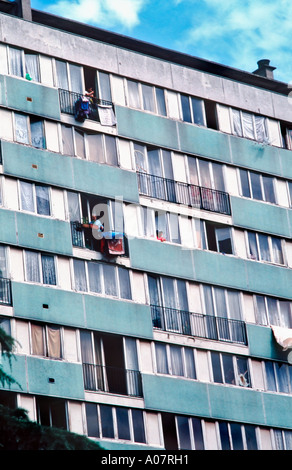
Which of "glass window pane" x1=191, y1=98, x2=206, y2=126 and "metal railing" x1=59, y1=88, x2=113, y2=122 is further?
"glass window pane" x1=191, y1=98, x2=206, y2=126

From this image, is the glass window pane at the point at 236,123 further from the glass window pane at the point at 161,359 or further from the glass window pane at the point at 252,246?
the glass window pane at the point at 161,359

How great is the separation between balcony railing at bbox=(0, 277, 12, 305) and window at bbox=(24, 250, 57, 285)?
898 millimetres

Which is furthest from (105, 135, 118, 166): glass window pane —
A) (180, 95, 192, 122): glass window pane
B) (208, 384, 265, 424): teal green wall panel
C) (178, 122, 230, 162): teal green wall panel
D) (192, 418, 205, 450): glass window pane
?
(192, 418, 205, 450): glass window pane

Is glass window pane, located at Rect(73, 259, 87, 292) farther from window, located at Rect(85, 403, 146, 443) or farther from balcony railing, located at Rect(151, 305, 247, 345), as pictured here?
window, located at Rect(85, 403, 146, 443)

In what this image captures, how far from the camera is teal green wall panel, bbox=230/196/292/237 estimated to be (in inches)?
2447

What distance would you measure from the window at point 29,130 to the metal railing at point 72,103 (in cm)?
131

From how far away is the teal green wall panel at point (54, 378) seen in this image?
177 feet

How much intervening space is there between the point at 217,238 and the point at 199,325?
4043mm

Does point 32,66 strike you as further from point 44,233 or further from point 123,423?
point 123,423

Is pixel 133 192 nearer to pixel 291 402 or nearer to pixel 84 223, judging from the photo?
pixel 84 223

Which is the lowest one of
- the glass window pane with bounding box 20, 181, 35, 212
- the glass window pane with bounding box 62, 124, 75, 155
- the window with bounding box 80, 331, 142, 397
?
the window with bounding box 80, 331, 142, 397

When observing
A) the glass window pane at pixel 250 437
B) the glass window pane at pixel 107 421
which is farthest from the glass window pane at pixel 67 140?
the glass window pane at pixel 250 437

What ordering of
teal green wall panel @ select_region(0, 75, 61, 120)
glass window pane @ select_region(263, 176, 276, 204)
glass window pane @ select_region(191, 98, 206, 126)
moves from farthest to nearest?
glass window pane @ select_region(263, 176, 276, 204), glass window pane @ select_region(191, 98, 206, 126), teal green wall panel @ select_region(0, 75, 61, 120)
